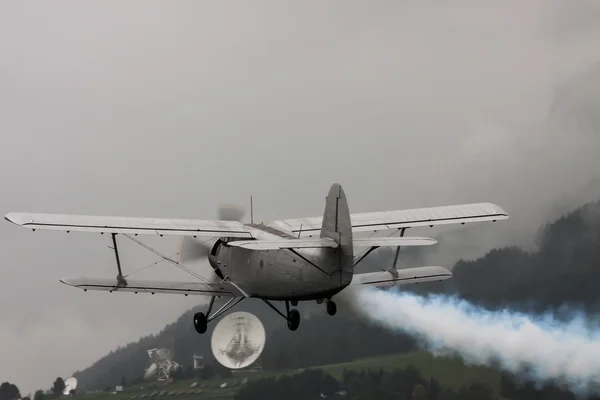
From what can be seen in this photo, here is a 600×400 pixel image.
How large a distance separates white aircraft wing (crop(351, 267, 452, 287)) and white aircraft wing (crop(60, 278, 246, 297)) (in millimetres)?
4484

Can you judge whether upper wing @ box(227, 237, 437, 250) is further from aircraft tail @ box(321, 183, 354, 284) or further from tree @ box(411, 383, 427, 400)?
tree @ box(411, 383, 427, 400)

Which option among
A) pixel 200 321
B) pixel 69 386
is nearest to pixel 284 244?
pixel 200 321

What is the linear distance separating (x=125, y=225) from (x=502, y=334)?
18588 mm

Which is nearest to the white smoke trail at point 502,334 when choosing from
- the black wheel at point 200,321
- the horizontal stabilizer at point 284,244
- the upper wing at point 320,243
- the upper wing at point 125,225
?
the black wheel at point 200,321

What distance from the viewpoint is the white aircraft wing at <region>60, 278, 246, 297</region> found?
36.8m

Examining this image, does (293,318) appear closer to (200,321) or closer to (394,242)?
(200,321)

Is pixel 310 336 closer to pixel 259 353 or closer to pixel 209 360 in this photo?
pixel 259 353

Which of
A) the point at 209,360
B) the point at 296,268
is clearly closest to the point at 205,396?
the point at 209,360

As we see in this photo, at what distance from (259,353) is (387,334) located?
10710mm

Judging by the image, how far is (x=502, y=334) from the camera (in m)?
47.1

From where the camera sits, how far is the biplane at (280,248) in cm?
3186

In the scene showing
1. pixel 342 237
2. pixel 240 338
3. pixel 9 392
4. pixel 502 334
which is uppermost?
pixel 342 237

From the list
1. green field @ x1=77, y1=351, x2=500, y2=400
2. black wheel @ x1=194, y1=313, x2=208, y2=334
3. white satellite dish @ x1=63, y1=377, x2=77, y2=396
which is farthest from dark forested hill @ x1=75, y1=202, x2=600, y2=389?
black wheel @ x1=194, y1=313, x2=208, y2=334

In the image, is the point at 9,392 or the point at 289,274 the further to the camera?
the point at 9,392
